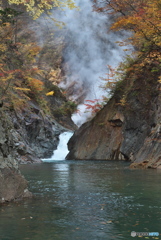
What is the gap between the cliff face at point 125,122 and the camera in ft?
68.8

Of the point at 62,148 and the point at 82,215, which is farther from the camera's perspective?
the point at 62,148

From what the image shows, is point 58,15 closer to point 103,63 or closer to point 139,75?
point 103,63

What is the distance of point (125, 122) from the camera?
22906mm

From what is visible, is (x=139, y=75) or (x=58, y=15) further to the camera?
(x=58, y=15)

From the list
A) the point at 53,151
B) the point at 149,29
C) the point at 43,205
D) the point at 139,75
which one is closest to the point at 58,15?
the point at 53,151

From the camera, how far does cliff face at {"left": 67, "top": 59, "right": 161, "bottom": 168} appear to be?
21.0 meters

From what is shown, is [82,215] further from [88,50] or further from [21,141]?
[88,50]

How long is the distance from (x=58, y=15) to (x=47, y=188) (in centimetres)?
4867

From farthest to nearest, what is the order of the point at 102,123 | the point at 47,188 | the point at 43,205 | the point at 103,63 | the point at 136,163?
the point at 103,63 → the point at 102,123 → the point at 136,163 → the point at 47,188 → the point at 43,205

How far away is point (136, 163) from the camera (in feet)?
49.9

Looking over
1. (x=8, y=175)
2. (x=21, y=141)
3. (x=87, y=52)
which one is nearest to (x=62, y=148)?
(x=21, y=141)

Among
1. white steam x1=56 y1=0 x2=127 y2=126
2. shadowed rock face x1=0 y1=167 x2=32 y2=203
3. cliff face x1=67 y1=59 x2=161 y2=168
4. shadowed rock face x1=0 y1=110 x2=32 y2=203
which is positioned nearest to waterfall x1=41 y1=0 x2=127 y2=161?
white steam x1=56 y1=0 x2=127 y2=126

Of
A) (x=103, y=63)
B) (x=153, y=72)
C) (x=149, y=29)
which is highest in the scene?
(x=103, y=63)

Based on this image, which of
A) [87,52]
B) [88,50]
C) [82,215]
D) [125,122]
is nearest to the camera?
[82,215]
